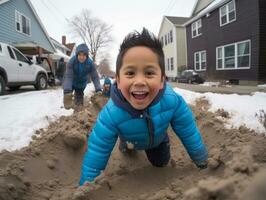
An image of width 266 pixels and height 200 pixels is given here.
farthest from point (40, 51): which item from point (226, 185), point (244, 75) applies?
point (226, 185)

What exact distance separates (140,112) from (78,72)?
387 centimetres

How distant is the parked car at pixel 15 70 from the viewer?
36.7 feet

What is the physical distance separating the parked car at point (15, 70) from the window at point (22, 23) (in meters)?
8.43

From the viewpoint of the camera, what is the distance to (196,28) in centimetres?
2634

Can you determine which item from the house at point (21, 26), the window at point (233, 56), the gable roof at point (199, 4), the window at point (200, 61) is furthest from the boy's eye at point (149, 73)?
the gable roof at point (199, 4)

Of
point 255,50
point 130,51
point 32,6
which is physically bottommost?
point 130,51

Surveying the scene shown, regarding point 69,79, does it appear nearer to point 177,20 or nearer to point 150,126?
point 150,126

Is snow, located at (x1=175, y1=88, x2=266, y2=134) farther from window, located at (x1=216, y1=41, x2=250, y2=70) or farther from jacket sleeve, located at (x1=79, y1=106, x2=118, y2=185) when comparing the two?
window, located at (x1=216, y1=41, x2=250, y2=70)

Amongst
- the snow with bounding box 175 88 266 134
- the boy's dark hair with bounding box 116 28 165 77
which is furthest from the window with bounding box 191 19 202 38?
the boy's dark hair with bounding box 116 28 165 77

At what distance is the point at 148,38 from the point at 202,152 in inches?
53.1

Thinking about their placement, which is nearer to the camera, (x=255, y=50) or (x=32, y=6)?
(x=255, y=50)

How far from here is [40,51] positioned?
1920cm

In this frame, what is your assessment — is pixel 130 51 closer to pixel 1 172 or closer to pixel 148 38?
pixel 148 38

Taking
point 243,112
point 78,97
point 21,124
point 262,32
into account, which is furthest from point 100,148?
point 262,32
